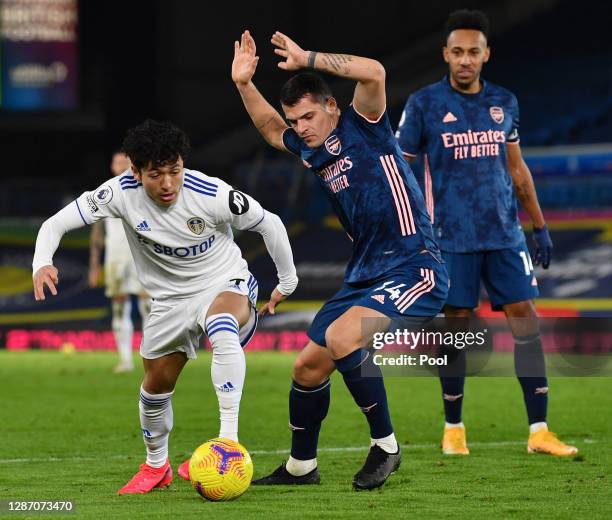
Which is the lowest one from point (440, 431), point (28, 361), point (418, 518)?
point (28, 361)

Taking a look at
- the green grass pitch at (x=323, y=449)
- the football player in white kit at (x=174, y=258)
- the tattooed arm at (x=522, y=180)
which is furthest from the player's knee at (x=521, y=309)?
the football player in white kit at (x=174, y=258)

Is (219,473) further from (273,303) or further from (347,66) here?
(347,66)

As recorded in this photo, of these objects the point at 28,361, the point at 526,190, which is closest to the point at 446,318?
the point at 526,190

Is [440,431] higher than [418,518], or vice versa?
[418,518]

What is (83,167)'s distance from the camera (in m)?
23.9

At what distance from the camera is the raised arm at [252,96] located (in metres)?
6.35

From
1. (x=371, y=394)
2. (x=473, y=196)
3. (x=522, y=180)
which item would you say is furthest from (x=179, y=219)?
(x=522, y=180)

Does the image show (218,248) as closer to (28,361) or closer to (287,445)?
(287,445)

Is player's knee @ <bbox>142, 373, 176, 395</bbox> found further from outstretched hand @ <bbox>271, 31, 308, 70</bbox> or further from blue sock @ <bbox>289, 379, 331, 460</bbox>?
outstretched hand @ <bbox>271, 31, 308, 70</bbox>

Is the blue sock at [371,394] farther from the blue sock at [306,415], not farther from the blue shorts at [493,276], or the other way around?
the blue shorts at [493,276]

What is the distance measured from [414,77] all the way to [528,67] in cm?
212

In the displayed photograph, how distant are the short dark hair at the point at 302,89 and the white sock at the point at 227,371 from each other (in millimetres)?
1048

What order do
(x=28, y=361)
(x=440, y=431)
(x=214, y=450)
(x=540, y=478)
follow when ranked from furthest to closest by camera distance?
(x=28, y=361), (x=440, y=431), (x=540, y=478), (x=214, y=450)

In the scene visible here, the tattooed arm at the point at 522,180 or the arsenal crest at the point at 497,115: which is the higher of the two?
the arsenal crest at the point at 497,115
